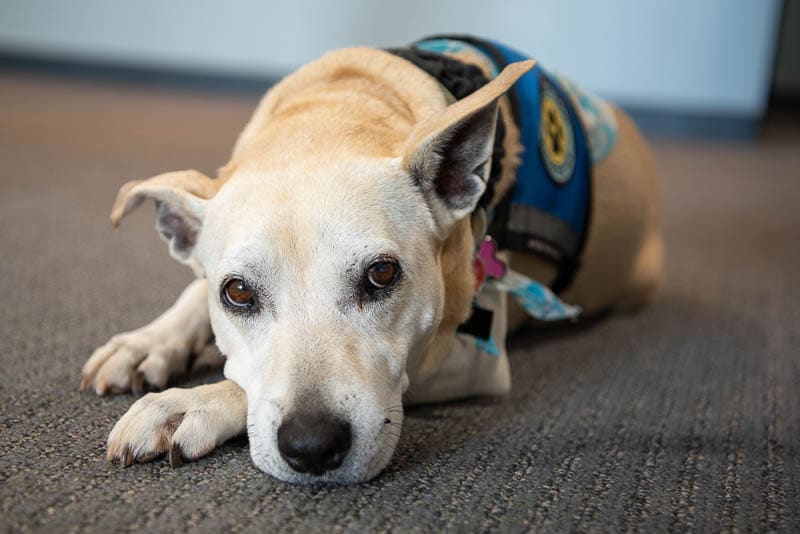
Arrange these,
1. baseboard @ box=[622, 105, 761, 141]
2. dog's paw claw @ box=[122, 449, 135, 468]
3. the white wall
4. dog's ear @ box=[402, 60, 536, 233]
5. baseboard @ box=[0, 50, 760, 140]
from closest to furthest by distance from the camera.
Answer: dog's paw claw @ box=[122, 449, 135, 468] < dog's ear @ box=[402, 60, 536, 233] < the white wall < baseboard @ box=[622, 105, 761, 141] < baseboard @ box=[0, 50, 760, 140]

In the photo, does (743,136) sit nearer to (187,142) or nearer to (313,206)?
(187,142)

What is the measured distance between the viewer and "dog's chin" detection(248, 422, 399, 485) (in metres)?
1.43

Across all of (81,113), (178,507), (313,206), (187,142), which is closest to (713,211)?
(187,142)

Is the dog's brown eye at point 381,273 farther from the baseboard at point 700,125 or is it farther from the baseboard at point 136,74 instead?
the baseboard at point 136,74

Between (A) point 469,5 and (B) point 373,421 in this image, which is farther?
(A) point 469,5

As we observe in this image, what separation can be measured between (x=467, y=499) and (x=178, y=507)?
47cm

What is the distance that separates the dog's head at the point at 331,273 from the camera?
1.43 metres

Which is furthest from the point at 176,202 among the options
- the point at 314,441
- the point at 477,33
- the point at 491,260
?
the point at 477,33

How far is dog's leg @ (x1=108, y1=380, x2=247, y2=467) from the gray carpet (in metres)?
0.03

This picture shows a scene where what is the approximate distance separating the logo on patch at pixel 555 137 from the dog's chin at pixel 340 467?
1.02m

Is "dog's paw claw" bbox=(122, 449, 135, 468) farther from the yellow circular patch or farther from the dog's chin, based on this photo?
the yellow circular patch

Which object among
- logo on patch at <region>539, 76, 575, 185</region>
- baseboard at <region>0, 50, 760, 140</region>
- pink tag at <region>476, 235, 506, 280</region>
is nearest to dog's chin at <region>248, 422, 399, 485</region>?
pink tag at <region>476, 235, 506, 280</region>

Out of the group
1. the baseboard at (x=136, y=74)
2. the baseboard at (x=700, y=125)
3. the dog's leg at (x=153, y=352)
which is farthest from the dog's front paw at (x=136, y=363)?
the baseboard at (x=136, y=74)

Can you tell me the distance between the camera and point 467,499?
1456mm
